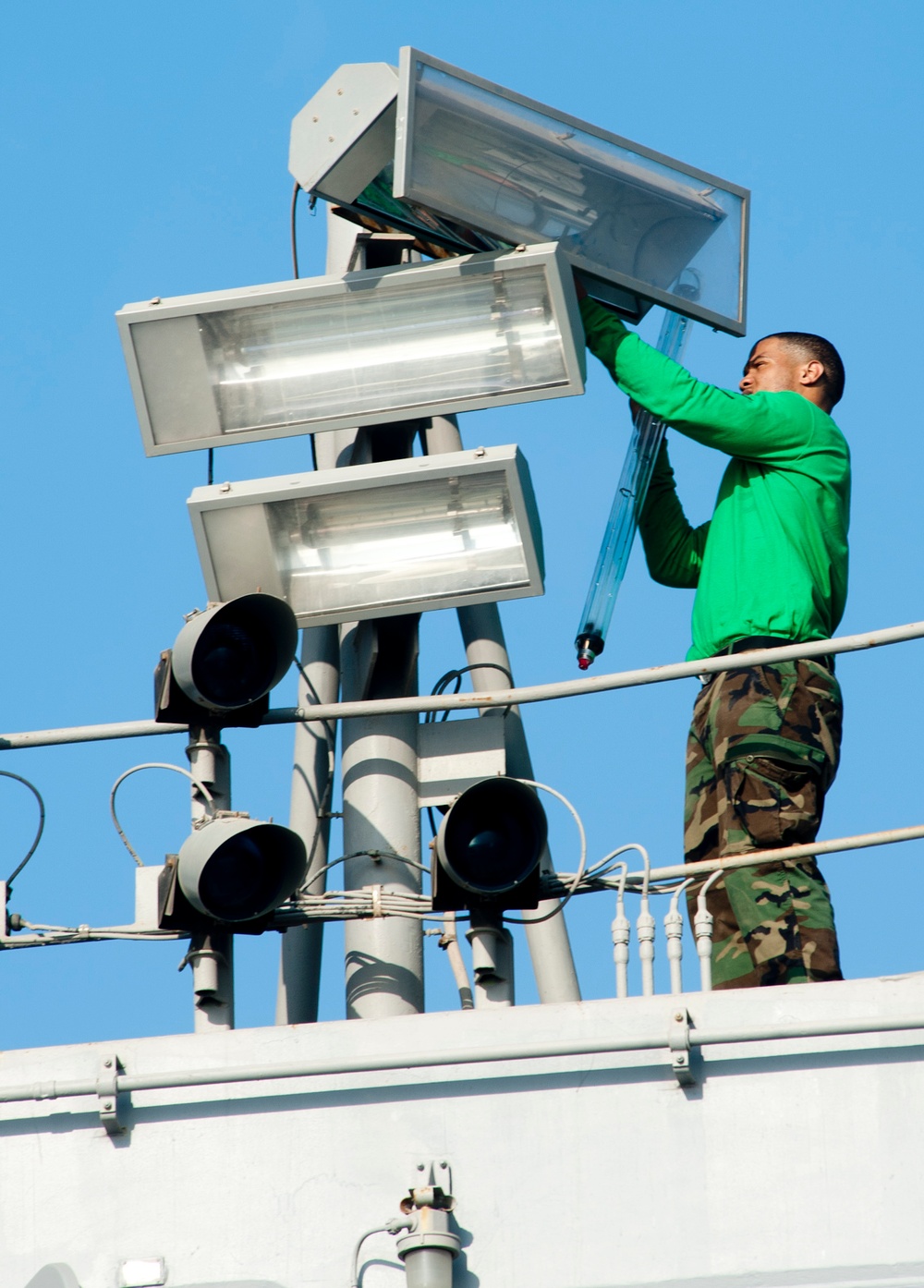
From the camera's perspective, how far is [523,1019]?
5793mm

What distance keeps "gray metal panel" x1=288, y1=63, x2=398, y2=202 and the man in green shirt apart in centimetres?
88

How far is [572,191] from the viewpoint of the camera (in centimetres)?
757

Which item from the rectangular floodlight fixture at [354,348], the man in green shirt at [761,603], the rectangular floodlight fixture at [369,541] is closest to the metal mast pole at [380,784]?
the rectangular floodlight fixture at [369,541]

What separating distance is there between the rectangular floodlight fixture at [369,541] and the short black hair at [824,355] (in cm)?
126

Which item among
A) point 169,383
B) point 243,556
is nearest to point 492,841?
point 243,556

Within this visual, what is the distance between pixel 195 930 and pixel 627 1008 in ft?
4.59

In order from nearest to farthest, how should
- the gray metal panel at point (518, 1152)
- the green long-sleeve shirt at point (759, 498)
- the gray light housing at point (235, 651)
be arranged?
the gray metal panel at point (518, 1152)
the gray light housing at point (235, 651)
the green long-sleeve shirt at point (759, 498)

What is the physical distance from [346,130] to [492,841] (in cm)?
255

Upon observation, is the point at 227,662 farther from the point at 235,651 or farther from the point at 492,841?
the point at 492,841

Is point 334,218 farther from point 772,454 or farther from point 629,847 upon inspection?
point 629,847

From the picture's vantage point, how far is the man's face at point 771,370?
7.88 m

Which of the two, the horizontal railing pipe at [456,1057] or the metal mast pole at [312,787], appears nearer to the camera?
the horizontal railing pipe at [456,1057]

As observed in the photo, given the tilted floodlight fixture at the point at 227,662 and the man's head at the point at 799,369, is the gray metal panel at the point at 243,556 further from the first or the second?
the man's head at the point at 799,369

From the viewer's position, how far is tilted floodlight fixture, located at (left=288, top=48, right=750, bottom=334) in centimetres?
736
